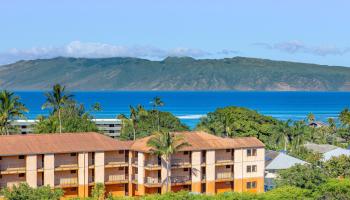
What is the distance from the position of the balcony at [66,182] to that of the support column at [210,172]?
14.5 meters

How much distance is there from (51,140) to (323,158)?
42443 millimetres

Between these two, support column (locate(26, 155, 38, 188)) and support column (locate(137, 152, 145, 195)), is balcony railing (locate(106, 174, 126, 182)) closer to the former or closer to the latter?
support column (locate(137, 152, 145, 195))

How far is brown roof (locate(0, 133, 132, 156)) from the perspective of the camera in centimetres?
6562

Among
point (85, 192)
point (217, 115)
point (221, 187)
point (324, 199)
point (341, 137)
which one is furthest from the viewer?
point (341, 137)

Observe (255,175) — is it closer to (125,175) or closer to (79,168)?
(125,175)

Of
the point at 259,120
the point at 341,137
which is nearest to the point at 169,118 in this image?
the point at 259,120

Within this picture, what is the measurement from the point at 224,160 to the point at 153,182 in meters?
9.18

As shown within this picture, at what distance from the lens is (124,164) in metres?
72.0

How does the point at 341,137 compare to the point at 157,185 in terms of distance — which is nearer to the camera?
the point at 157,185

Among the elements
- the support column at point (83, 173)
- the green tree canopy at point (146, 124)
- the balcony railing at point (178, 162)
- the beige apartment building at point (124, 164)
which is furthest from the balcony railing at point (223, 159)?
the green tree canopy at point (146, 124)

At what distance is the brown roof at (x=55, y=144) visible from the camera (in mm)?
65625

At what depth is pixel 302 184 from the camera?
223 ft

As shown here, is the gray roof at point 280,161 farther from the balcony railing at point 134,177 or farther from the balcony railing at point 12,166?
the balcony railing at point 12,166

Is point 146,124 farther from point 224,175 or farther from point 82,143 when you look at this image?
point 82,143
